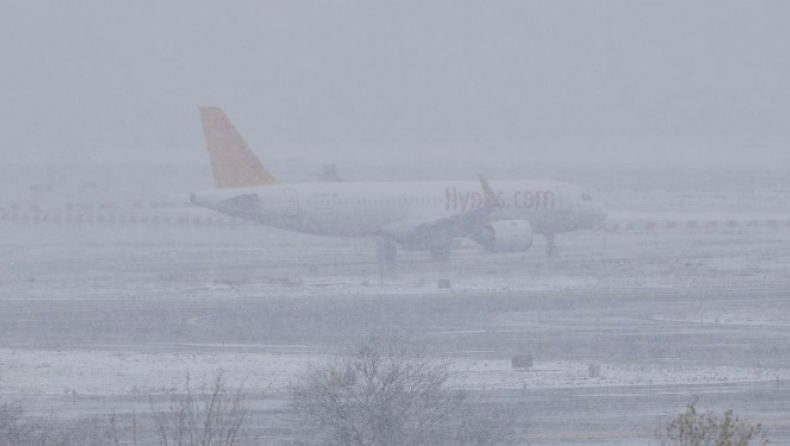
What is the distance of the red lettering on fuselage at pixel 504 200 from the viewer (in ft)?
157

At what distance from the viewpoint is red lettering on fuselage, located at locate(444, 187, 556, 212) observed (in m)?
47.8

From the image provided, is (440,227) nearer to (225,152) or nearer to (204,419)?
(225,152)

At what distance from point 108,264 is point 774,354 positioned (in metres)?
28.3

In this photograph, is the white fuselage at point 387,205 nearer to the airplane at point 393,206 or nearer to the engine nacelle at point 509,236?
the airplane at point 393,206

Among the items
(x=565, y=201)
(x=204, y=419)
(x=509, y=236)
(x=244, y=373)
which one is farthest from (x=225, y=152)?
(x=204, y=419)

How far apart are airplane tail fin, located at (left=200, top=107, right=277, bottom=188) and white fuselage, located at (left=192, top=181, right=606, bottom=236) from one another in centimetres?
55

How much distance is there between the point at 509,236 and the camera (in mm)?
44719

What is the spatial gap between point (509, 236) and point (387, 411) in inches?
1274

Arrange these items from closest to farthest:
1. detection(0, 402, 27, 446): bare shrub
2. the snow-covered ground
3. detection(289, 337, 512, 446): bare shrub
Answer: detection(289, 337, 512, 446): bare shrub, detection(0, 402, 27, 446): bare shrub, the snow-covered ground

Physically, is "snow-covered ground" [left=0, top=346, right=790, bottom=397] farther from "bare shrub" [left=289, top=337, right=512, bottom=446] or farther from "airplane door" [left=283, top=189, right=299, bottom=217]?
"airplane door" [left=283, top=189, right=299, bottom=217]

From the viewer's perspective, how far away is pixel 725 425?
9.66m

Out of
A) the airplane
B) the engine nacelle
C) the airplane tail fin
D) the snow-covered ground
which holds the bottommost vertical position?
the snow-covered ground

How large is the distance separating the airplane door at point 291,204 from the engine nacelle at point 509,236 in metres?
6.57

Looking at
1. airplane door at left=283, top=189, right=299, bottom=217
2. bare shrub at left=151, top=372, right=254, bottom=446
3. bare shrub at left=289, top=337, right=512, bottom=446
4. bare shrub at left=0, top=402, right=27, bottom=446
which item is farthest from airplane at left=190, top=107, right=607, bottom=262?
bare shrub at left=289, top=337, right=512, bottom=446
